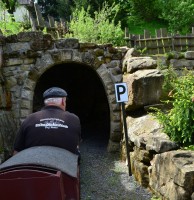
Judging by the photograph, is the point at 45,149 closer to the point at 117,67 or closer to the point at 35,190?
the point at 35,190

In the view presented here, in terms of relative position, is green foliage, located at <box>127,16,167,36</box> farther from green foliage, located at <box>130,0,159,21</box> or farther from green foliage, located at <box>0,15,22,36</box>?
green foliage, located at <box>0,15,22,36</box>

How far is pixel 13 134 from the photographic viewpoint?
7453mm

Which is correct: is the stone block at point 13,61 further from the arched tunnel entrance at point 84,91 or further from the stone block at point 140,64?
the arched tunnel entrance at point 84,91

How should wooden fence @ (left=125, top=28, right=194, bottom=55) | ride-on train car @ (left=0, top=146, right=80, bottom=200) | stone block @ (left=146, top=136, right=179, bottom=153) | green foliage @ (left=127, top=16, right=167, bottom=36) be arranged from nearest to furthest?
ride-on train car @ (left=0, top=146, right=80, bottom=200)
stone block @ (left=146, top=136, right=179, bottom=153)
wooden fence @ (left=125, top=28, right=194, bottom=55)
green foliage @ (left=127, top=16, right=167, bottom=36)

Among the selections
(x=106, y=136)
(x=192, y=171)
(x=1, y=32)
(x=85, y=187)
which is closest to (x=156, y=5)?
(x=106, y=136)

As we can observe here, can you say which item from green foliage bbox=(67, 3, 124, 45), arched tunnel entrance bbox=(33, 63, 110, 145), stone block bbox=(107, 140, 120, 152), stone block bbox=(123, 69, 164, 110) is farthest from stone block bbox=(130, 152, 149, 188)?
arched tunnel entrance bbox=(33, 63, 110, 145)

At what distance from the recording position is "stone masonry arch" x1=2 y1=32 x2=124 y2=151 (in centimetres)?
772

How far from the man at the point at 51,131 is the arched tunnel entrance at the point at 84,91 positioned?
6.48 meters

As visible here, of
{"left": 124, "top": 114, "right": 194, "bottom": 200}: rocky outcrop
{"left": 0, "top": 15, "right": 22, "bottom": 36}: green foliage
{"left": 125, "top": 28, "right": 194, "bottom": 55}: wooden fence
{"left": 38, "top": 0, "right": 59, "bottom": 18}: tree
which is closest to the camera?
{"left": 124, "top": 114, "right": 194, "bottom": 200}: rocky outcrop

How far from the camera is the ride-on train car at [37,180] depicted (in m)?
2.98

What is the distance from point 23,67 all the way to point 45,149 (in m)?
4.50

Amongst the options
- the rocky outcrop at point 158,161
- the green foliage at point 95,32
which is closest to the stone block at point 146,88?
the rocky outcrop at point 158,161

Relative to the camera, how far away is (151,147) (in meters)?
5.21

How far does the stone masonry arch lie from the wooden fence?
266 cm
